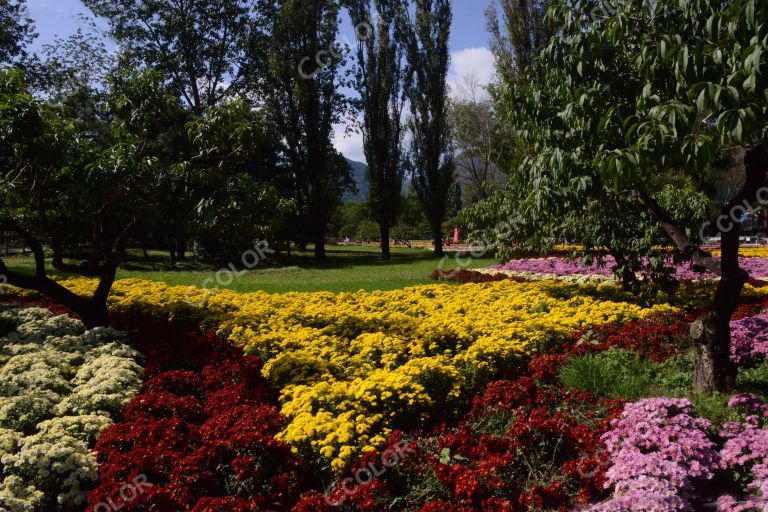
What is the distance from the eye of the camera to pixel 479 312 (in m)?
7.32

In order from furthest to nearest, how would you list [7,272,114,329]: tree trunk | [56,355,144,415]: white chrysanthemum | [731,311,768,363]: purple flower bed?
[7,272,114,329]: tree trunk → [731,311,768,363]: purple flower bed → [56,355,144,415]: white chrysanthemum

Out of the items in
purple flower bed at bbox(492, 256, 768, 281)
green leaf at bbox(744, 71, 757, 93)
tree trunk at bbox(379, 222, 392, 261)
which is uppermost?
green leaf at bbox(744, 71, 757, 93)

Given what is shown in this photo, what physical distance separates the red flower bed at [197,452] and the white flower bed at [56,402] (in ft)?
0.65

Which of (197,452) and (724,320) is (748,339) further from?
(197,452)

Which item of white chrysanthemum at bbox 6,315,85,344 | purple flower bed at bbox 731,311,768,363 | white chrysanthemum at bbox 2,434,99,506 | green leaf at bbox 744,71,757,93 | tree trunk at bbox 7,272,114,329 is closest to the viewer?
green leaf at bbox 744,71,757,93

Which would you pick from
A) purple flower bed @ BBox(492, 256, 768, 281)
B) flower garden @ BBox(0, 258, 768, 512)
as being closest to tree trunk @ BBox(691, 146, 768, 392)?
flower garden @ BBox(0, 258, 768, 512)

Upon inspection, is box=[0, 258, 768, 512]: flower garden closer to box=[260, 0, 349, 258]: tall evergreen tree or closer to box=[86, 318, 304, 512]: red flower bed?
box=[86, 318, 304, 512]: red flower bed

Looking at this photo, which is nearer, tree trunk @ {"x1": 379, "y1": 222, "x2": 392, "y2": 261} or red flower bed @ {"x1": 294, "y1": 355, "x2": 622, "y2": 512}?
red flower bed @ {"x1": 294, "y1": 355, "x2": 622, "y2": 512}

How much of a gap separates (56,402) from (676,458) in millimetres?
4784

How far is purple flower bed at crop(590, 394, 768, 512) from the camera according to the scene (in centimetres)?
280

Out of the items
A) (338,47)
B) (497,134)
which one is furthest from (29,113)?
(497,134)

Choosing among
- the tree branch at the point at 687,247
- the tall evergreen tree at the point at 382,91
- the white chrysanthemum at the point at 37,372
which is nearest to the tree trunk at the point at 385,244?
the tall evergreen tree at the point at 382,91

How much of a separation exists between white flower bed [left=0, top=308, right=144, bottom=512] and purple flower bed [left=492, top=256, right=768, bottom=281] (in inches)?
361

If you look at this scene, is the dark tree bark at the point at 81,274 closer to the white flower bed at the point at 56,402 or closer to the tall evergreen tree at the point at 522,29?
the white flower bed at the point at 56,402
